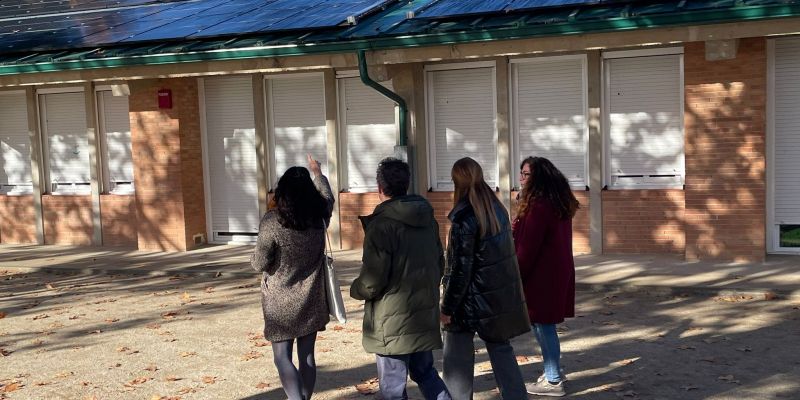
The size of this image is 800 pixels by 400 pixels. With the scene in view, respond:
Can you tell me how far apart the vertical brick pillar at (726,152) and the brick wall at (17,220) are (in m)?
11.1

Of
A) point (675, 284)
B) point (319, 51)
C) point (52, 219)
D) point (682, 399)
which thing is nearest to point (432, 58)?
point (319, 51)

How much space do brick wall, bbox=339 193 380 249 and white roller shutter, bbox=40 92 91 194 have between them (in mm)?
4729

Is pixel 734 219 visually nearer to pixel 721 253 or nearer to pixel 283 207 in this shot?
pixel 721 253

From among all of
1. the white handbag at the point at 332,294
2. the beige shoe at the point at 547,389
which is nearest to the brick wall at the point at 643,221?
the beige shoe at the point at 547,389

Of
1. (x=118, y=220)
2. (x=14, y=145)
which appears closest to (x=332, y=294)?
(x=118, y=220)

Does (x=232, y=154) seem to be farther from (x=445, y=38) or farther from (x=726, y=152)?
(x=726, y=152)

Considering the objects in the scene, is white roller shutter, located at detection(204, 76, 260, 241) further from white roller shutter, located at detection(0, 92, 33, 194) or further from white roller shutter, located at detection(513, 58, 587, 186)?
white roller shutter, located at detection(513, 58, 587, 186)

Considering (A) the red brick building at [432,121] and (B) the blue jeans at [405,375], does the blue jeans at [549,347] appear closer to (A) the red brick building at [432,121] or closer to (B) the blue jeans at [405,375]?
(B) the blue jeans at [405,375]

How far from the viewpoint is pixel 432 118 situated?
13953 millimetres

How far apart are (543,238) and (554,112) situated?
23.0 ft

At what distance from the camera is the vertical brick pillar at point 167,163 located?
1483cm

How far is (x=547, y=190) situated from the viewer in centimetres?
639

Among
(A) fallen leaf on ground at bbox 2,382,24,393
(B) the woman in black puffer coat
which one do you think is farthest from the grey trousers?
(A) fallen leaf on ground at bbox 2,382,24,393

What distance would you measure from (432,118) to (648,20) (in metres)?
4.31
